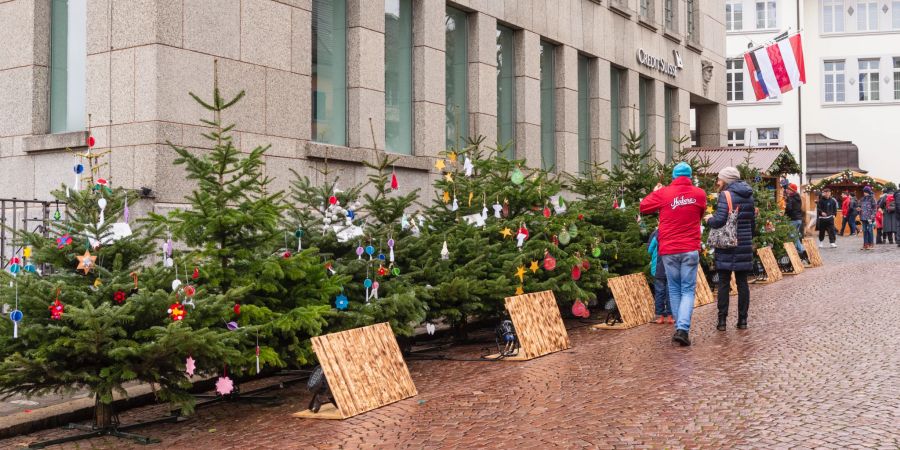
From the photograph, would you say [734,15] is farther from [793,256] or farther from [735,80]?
[793,256]

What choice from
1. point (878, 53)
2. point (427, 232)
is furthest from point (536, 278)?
point (878, 53)

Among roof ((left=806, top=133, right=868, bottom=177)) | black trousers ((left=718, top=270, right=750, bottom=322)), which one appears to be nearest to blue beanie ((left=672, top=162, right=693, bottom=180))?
black trousers ((left=718, top=270, right=750, bottom=322))

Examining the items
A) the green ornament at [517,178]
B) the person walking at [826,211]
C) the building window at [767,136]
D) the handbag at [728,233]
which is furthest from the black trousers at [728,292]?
the building window at [767,136]

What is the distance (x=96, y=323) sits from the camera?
6.46 m

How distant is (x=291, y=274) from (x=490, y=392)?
1.91 meters

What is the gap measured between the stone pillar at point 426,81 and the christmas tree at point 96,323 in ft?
32.8

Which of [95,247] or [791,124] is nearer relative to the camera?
[95,247]

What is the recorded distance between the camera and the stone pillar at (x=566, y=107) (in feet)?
72.3

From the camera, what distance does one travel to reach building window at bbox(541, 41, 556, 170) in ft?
71.8

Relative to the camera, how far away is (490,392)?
8234 millimetres

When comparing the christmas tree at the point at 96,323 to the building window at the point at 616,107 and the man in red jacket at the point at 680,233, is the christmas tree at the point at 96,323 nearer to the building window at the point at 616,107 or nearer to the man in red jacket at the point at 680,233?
the man in red jacket at the point at 680,233

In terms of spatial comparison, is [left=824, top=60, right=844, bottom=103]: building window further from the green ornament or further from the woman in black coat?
the green ornament

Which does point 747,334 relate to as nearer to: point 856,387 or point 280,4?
point 856,387

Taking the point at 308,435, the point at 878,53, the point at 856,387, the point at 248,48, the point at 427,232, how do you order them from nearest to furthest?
the point at 308,435 < the point at 856,387 < the point at 427,232 < the point at 248,48 < the point at 878,53
